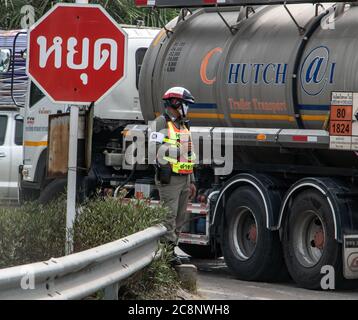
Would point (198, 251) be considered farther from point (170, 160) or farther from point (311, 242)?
point (170, 160)

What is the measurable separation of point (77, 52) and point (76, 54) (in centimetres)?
2

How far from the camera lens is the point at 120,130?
16.5 m

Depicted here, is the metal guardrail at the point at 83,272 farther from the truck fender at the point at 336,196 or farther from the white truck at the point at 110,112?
the white truck at the point at 110,112

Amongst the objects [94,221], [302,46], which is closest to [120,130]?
[302,46]

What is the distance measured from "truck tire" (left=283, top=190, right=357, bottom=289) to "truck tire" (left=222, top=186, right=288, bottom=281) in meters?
0.26

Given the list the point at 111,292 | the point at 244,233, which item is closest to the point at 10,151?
the point at 244,233

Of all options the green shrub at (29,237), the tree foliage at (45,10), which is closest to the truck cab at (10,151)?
the tree foliage at (45,10)

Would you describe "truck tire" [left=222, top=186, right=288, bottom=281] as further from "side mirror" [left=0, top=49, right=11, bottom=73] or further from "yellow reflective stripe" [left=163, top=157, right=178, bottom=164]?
"side mirror" [left=0, top=49, right=11, bottom=73]

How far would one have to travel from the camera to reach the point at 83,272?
25.5 ft

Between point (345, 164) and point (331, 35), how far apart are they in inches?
57.8

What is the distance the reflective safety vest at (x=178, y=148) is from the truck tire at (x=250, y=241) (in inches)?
63.6

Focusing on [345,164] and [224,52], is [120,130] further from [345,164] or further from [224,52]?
[345,164]

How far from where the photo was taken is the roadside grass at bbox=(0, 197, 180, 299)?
30.7ft

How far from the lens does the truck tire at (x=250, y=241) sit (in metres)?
12.8
